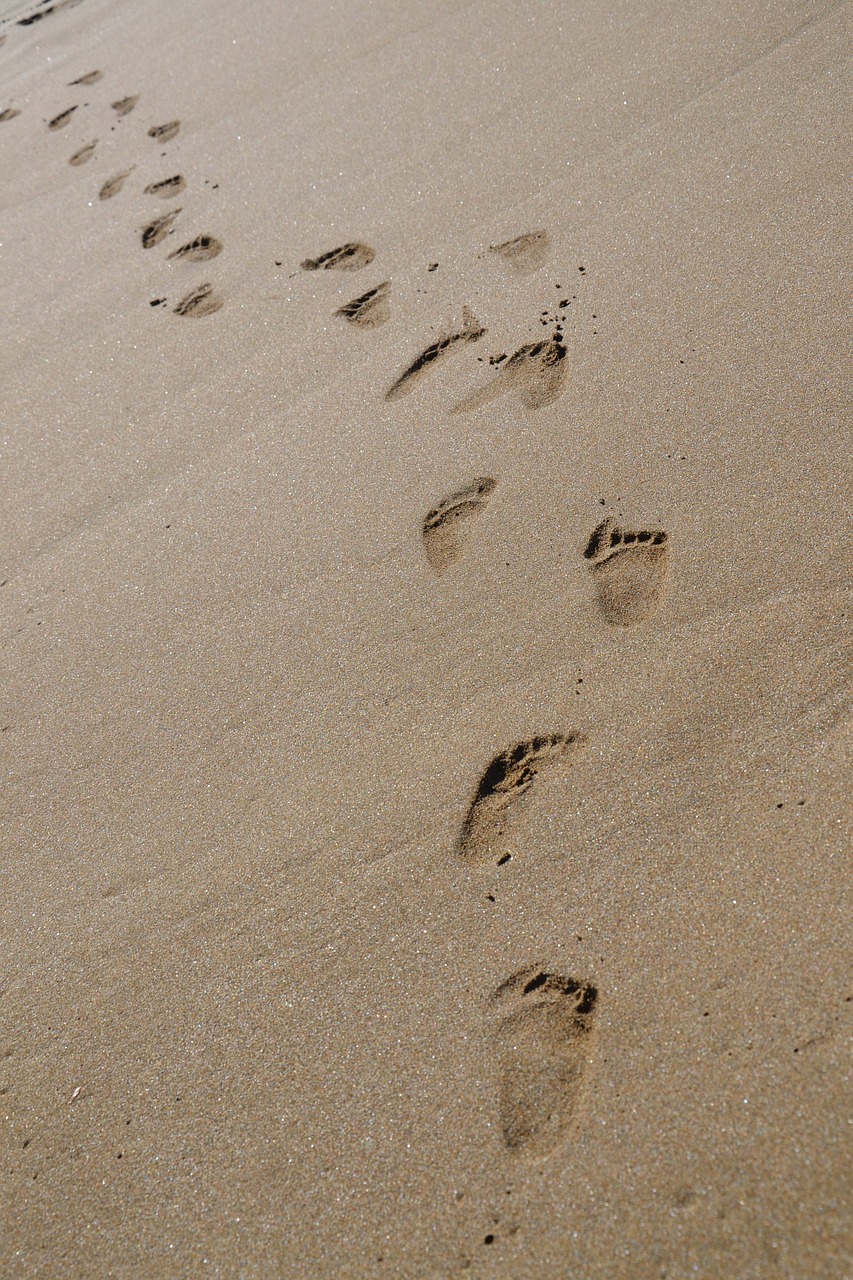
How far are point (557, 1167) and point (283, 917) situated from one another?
0.51m

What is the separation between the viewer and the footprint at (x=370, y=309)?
215 cm

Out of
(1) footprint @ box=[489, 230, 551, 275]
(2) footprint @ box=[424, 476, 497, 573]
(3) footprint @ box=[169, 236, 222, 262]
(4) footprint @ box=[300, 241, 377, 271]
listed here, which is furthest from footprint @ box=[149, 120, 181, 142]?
(2) footprint @ box=[424, 476, 497, 573]

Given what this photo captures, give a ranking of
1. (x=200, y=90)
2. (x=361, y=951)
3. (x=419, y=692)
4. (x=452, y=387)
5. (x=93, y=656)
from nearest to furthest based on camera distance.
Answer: (x=361, y=951) → (x=419, y=692) → (x=93, y=656) → (x=452, y=387) → (x=200, y=90)

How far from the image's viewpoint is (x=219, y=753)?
1604 millimetres

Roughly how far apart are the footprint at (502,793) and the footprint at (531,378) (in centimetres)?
76

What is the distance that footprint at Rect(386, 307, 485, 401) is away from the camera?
78.7 inches

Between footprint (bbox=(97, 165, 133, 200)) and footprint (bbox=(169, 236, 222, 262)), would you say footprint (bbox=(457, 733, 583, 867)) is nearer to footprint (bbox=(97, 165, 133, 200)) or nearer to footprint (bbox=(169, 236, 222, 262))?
footprint (bbox=(169, 236, 222, 262))

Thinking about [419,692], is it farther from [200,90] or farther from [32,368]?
[200,90]

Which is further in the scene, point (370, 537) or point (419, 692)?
point (370, 537)

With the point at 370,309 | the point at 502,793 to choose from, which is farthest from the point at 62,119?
the point at 502,793

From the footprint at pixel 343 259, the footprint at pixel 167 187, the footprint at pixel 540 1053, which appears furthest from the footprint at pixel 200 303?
the footprint at pixel 540 1053

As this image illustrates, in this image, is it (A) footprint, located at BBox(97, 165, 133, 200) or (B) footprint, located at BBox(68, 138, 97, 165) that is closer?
(A) footprint, located at BBox(97, 165, 133, 200)

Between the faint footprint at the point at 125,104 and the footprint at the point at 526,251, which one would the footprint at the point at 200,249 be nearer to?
the footprint at the point at 526,251

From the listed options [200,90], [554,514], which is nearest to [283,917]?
[554,514]
